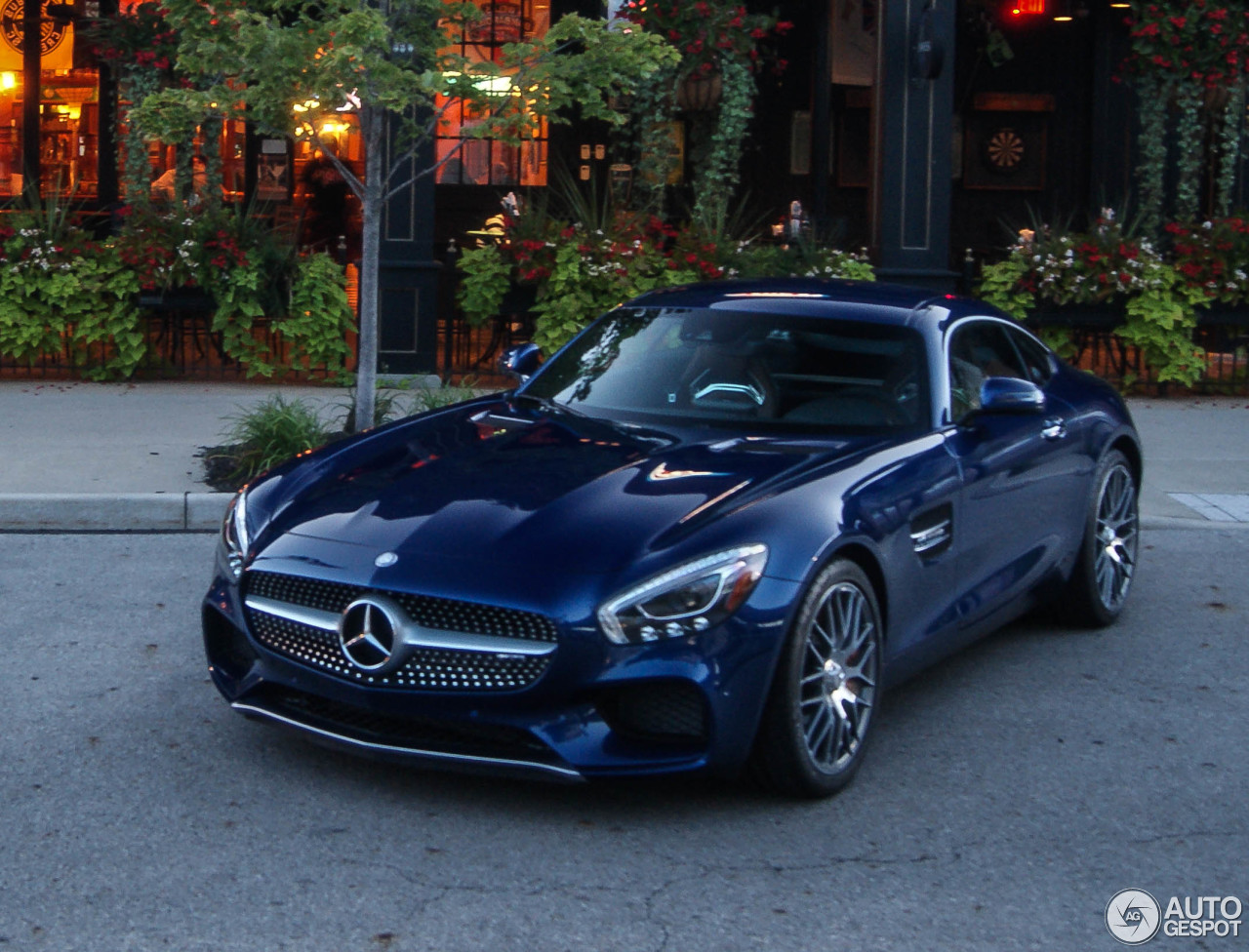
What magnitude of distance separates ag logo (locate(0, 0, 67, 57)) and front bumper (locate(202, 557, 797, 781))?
1585cm

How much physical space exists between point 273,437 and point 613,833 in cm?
565

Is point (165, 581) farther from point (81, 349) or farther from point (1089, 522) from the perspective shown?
point (81, 349)

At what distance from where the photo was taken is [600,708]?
4258 mm

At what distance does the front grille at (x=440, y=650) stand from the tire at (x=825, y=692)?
2.22ft

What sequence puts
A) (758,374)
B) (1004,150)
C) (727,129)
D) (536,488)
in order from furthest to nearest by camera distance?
(1004,150)
(727,129)
(758,374)
(536,488)

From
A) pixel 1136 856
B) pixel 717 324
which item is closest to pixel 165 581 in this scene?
pixel 717 324

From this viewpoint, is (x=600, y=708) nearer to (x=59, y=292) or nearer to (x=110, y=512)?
(x=110, y=512)

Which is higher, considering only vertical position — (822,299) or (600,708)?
(822,299)

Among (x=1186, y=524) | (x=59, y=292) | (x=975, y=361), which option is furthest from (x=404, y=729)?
(x=59, y=292)

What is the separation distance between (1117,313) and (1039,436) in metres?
7.74

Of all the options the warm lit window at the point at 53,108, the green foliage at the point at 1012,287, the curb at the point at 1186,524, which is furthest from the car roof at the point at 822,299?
the warm lit window at the point at 53,108

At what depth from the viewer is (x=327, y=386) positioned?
13.0m

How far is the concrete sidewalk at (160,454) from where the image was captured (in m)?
8.60

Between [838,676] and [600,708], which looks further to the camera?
[838,676]
